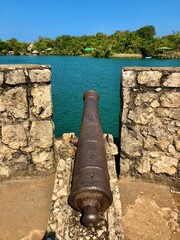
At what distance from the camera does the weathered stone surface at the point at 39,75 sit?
307 centimetres

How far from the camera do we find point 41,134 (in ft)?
10.8

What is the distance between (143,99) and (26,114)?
4.84ft

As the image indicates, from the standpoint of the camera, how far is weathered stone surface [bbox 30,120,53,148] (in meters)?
3.27

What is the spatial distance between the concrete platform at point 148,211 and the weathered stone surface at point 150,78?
1.31 m

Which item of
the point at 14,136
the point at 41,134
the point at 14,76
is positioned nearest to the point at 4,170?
the point at 14,136

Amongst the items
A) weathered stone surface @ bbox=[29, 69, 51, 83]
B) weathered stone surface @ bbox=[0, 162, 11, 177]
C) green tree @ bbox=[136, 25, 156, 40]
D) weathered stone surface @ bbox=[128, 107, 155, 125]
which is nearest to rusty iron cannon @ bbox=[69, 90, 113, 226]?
weathered stone surface @ bbox=[128, 107, 155, 125]

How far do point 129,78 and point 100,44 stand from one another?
88.6m

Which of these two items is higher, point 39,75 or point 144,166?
point 39,75

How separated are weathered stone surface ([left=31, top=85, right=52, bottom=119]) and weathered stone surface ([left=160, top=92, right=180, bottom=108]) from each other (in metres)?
1.42

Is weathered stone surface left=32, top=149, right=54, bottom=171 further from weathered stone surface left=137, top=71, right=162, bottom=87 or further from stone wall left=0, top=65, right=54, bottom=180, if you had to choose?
weathered stone surface left=137, top=71, right=162, bottom=87

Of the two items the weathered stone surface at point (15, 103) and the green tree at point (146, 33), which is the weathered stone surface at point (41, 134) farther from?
the green tree at point (146, 33)

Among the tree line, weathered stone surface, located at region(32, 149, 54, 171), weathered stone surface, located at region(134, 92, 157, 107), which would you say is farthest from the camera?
the tree line

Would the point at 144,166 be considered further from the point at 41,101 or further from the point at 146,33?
the point at 146,33

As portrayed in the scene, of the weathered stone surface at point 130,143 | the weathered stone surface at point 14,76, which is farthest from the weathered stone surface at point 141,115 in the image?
the weathered stone surface at point 14,76
